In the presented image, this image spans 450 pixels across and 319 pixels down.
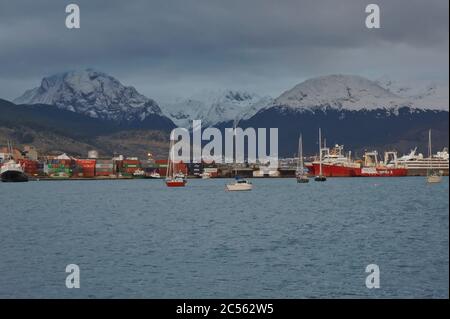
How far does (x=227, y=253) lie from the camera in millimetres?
47625

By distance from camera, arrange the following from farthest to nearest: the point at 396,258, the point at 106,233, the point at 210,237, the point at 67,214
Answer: the point at 67,214
the point at 106,233
the point at 210,237
the point at 396,258

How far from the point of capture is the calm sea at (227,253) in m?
35.9

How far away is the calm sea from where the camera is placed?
118 ft

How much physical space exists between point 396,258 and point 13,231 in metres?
30.9

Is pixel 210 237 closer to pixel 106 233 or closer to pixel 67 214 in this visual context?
pixel 106 233

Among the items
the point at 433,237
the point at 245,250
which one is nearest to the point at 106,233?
the point at 245,250

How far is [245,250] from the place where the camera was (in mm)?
48969

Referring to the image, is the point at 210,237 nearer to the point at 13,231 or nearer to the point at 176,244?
the point at 176,244
